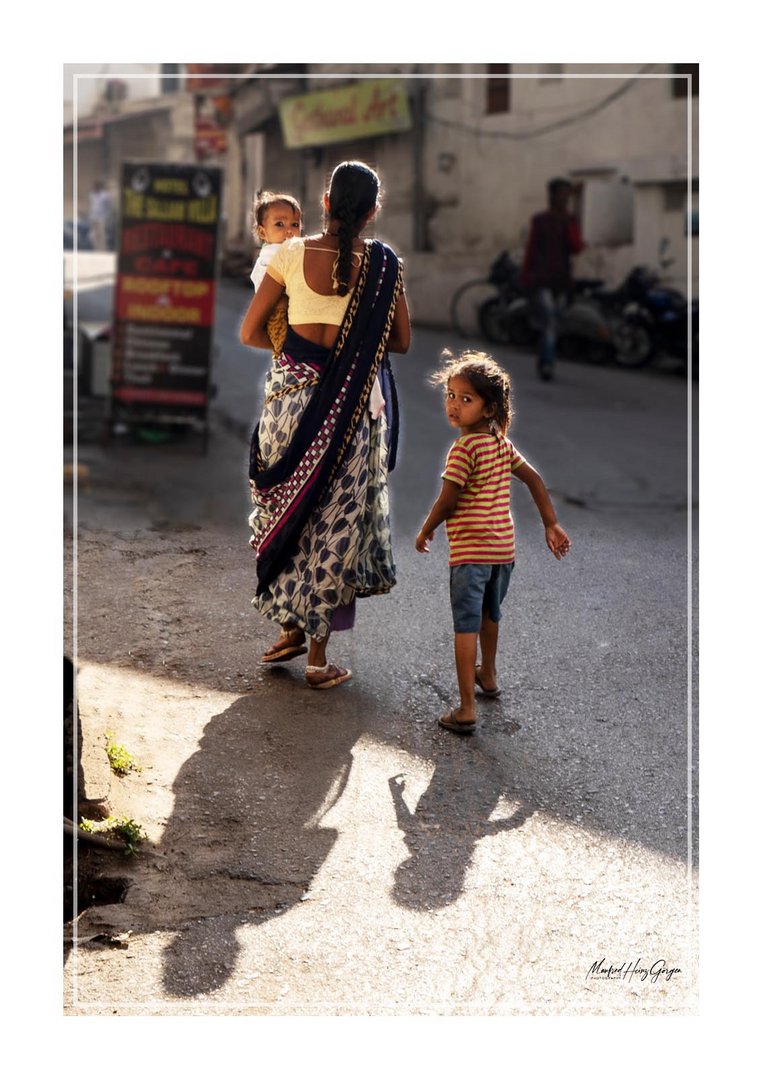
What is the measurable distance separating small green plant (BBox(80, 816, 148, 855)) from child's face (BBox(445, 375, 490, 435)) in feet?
3.31

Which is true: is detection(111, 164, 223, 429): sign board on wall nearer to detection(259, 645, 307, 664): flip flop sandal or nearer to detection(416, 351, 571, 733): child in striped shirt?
detection(259, 645, 307, 664): flip flop sandal

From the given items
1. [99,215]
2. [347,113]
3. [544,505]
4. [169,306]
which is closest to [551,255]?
[347,113]

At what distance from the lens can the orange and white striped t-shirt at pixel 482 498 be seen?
267 cm

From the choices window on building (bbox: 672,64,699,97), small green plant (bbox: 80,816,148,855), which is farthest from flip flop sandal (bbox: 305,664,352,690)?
window on building (bbox: 672,64,699,97)

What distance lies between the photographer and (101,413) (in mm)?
4184

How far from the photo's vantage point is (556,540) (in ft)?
8.92

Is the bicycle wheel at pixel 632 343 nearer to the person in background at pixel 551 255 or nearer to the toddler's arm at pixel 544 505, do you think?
the person in background at pixel 551 255

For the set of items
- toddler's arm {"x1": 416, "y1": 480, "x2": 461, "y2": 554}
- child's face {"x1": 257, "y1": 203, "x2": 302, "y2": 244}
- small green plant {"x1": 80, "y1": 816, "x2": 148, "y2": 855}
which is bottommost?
small green plant {"x1": 80, "y1": 816, "x2": 148, "y2": 855}

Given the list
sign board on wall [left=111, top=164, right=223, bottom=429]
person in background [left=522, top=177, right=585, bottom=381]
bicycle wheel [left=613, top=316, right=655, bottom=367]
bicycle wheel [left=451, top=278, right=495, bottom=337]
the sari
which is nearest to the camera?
the sari

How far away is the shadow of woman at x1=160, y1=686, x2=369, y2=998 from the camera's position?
6.98 feet

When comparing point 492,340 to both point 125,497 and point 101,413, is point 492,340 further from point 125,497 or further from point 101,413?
point 101,413

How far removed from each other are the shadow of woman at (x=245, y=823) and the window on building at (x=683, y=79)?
1396 millimetres

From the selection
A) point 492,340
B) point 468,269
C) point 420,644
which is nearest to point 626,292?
point 468,269
